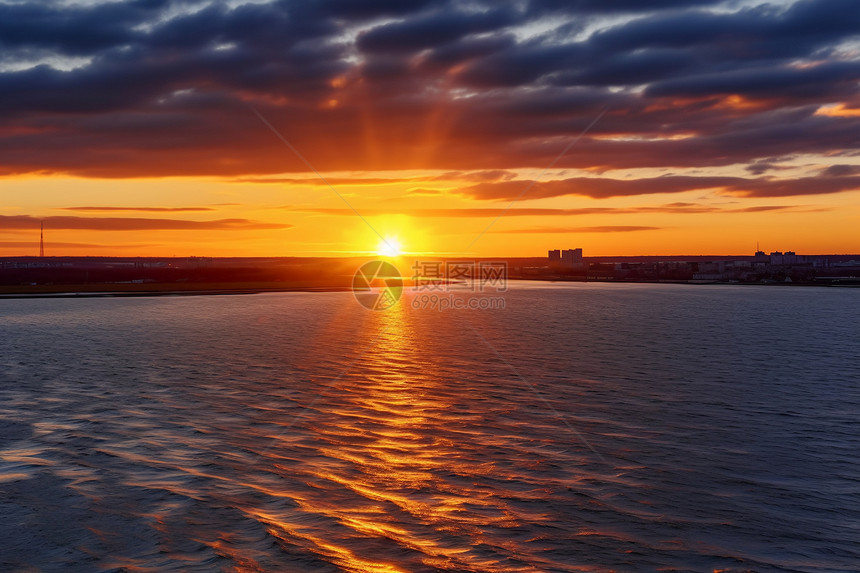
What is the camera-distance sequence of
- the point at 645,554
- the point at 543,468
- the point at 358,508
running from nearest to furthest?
1. the point at 645,554
2. the point at 358,508
3. the point at 543,468

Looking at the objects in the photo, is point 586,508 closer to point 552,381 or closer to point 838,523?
point 838,523

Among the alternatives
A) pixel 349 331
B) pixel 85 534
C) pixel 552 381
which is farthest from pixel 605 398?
pixel 349 331

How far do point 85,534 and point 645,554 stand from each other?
7.70 m

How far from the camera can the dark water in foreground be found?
30.5 feet

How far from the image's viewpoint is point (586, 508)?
1091cm

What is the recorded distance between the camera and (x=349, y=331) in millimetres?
45531

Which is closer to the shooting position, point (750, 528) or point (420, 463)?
point (750, 528)

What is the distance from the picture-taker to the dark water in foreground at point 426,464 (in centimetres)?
929

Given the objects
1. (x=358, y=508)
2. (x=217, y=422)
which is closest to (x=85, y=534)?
(x=358, y=508)

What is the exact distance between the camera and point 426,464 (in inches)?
527

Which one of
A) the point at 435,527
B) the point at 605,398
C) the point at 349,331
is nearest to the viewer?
the point at 435,527

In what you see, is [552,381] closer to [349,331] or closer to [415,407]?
[415,407]

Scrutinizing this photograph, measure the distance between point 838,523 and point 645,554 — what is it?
3.52m

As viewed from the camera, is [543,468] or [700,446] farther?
[700,446]
